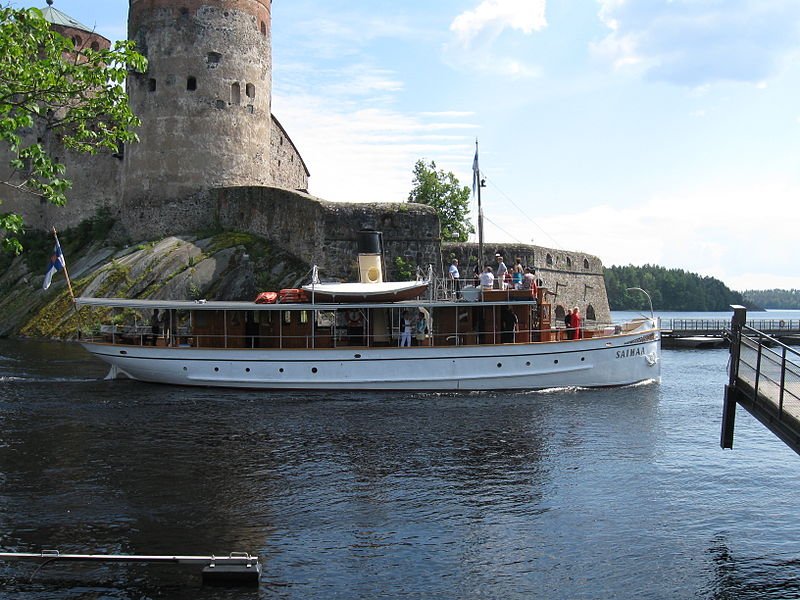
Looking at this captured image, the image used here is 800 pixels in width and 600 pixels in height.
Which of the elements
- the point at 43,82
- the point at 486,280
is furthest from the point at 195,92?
the point at 43,82

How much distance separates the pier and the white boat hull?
569 inches

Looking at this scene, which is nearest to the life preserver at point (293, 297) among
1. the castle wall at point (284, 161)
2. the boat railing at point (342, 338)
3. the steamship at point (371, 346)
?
the steamship at point (371, 346)

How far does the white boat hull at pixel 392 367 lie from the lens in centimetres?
3222

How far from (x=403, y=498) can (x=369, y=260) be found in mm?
19450

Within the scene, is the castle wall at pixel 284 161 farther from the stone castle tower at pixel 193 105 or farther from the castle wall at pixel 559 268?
the castle wall at pixel 559 268

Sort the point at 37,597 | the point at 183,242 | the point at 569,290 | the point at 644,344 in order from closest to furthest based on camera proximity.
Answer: the point at 37,597 → the point at 644,344 → the point at 183,242 → the point at 569,290

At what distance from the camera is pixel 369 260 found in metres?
36.1

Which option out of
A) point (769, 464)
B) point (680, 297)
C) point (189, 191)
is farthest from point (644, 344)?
point (680, 297)

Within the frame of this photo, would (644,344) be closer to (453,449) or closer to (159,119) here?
(453,449)

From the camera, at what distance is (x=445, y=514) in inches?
648

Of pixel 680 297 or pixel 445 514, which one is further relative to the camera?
pixel 680 297

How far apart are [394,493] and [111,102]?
9.69 metres

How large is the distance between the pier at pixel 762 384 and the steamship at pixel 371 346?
14659 millimetres

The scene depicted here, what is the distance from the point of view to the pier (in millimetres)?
15117
